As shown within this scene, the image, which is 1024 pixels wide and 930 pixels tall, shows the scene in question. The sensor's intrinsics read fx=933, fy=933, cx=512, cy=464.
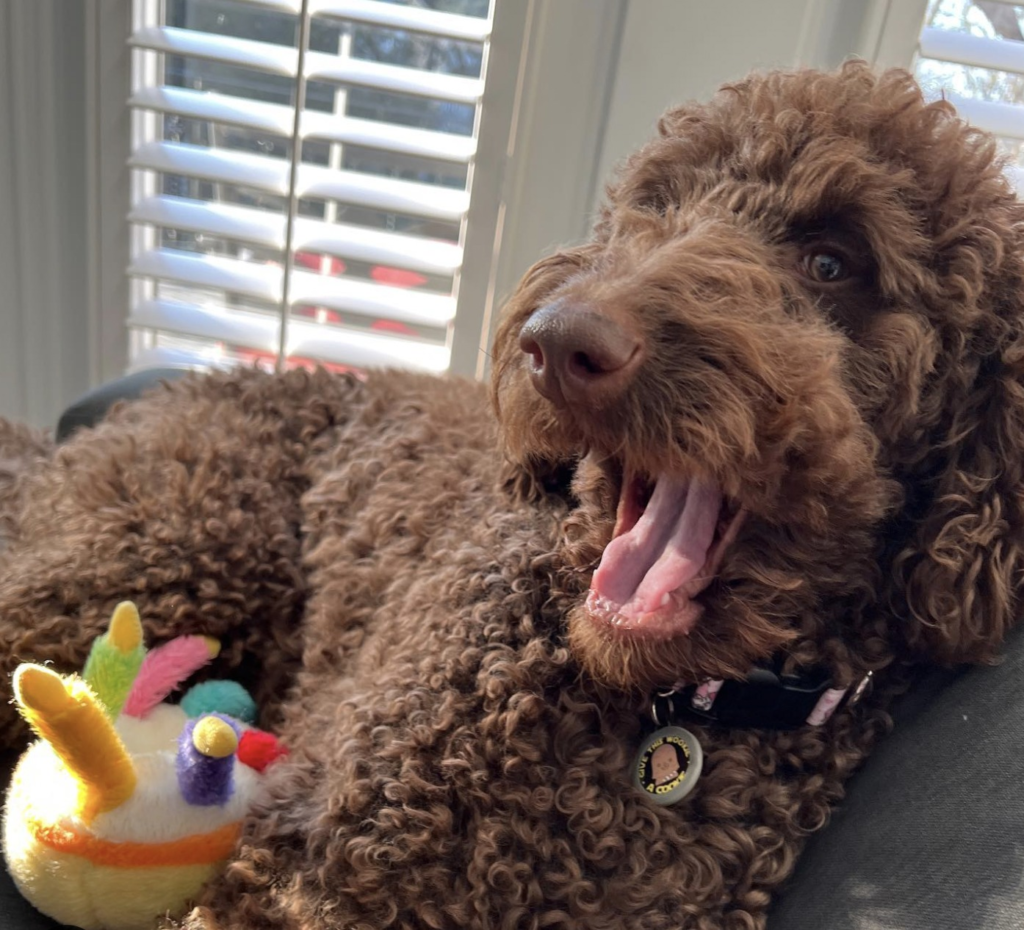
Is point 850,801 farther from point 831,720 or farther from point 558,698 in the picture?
point 558,698

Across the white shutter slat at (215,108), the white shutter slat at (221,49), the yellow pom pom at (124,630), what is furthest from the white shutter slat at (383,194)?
the yellow pom pom at (124,630)

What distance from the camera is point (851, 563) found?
0.93 meters

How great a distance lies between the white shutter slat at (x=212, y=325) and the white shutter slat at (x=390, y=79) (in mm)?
551

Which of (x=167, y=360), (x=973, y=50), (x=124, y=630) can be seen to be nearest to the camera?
(x=124, y=630)

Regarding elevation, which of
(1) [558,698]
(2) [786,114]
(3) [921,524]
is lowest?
(1) [558,698]

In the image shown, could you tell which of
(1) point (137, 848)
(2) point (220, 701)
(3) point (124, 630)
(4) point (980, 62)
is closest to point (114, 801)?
(1) point (137, 848)

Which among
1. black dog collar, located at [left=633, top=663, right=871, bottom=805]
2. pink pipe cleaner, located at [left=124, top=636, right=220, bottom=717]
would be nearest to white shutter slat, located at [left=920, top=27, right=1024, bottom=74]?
black dog collar, located at [left=633, top=663, right=871, bottom=805]

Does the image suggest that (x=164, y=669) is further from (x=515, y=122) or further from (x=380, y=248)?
(x=515, y=122)

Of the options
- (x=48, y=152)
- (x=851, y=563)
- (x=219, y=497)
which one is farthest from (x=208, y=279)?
(x=851, y=563)

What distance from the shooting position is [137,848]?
1003 mm

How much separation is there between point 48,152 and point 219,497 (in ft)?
3.54

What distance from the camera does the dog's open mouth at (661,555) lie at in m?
0.89

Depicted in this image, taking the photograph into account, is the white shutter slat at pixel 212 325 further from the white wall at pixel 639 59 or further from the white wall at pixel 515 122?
the white wall at pixel 639 59

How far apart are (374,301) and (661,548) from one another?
4.18 ft
